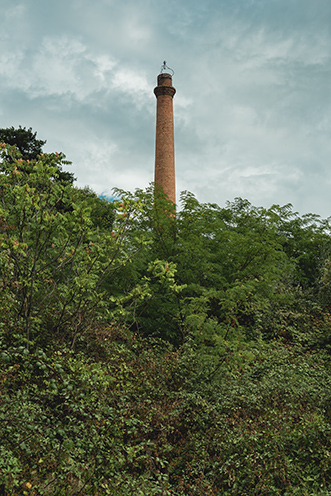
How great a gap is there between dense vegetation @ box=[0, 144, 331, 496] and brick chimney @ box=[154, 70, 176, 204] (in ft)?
43.8

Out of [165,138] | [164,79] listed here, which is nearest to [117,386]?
[165,138]

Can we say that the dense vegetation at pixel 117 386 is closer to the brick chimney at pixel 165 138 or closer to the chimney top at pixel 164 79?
the brick chimney at pixel 165 138

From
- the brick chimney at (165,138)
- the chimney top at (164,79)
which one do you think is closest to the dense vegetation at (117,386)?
the brick chimney at (165,138)

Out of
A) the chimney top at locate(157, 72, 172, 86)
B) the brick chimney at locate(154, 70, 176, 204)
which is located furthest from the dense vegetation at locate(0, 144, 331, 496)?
the chimney top at locate(157, 72, 172, 86)

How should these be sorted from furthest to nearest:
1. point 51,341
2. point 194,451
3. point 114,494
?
point 51,341, point 194,451, point 114,494

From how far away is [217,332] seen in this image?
7.83 metres

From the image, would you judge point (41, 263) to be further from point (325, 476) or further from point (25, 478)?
point (325, 476)

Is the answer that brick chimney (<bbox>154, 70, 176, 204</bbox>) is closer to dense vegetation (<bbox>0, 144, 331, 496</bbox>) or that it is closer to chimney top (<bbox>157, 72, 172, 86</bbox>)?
chimney top (<bbox>157, 72, 172, 86</bbox>)

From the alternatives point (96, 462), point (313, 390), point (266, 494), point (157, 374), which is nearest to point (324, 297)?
point (313, 390)

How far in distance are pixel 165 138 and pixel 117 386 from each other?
19.2m

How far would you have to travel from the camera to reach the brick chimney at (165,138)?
22.2 m

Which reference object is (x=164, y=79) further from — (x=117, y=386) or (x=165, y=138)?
(x=117, y=386)

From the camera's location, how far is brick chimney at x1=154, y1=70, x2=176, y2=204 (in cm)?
2225

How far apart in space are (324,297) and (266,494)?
10524 mm
